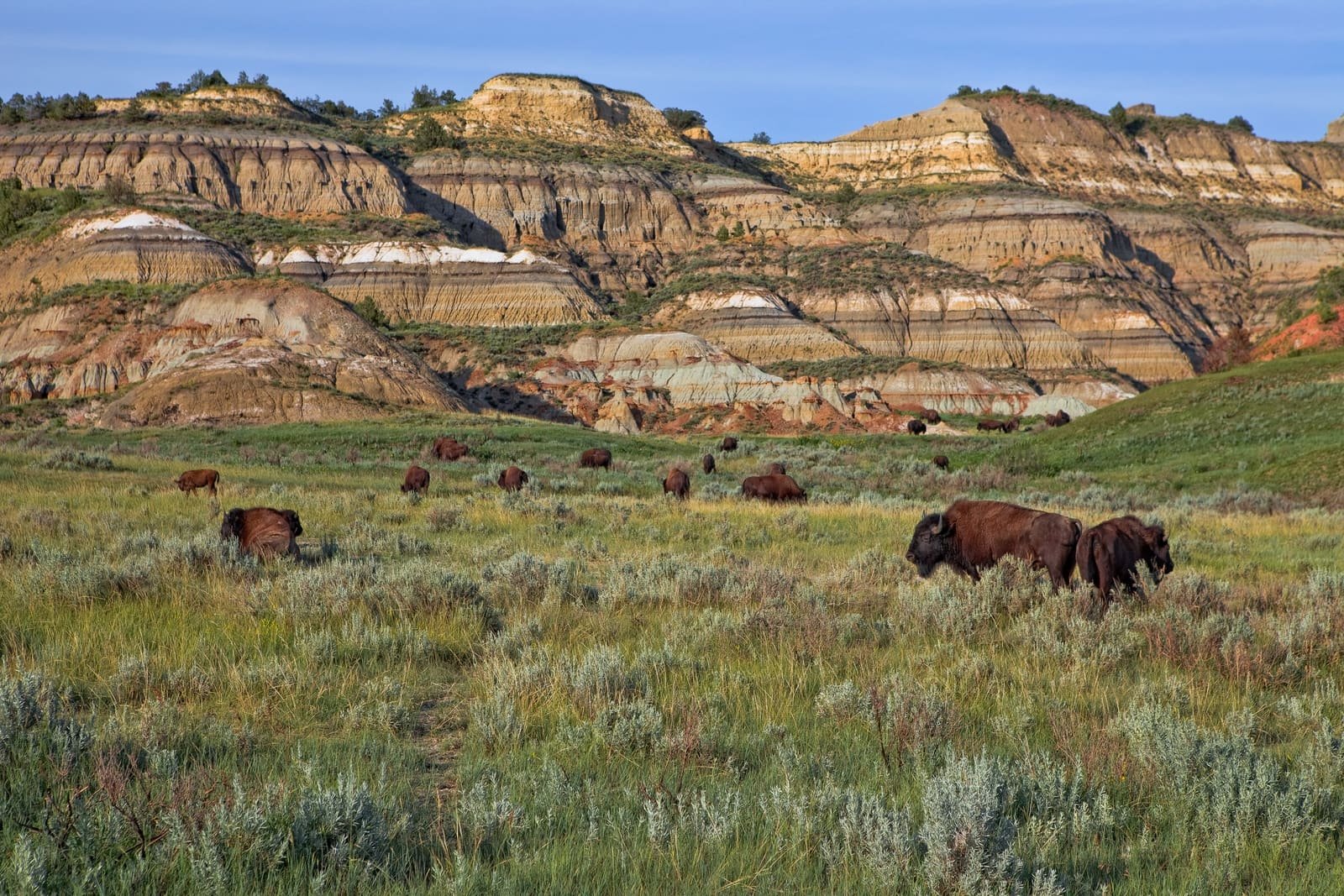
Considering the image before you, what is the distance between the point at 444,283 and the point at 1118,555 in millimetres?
87044

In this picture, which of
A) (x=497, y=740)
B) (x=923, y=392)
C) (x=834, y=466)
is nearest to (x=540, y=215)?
(x=923, y=392)

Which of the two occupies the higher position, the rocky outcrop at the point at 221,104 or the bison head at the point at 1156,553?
the rocky outcrop at the point at 221,104

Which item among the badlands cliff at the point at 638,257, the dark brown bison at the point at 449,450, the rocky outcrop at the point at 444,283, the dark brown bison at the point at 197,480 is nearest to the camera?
the dark brown bison at the point at 197,480

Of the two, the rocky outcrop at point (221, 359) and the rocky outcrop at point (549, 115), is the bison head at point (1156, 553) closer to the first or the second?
the rocky outcrop at point (221, 359)

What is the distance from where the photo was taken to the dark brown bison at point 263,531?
11297mm

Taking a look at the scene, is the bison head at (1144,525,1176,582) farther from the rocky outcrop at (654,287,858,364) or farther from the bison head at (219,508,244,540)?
the rocky outcrop at (654,287,858,364)

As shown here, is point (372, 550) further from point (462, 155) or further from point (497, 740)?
point (462, 155)

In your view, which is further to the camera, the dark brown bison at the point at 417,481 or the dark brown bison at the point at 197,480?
the dark brown bison at the point at 417,481

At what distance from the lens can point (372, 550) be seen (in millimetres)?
12648

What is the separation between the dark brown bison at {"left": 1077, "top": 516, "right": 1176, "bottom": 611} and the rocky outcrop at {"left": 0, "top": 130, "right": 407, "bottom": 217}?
10539cm

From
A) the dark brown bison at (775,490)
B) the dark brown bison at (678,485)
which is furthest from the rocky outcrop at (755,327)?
the dark brown bison at (775,490)

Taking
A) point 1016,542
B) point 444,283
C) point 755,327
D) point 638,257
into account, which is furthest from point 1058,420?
point 638,257

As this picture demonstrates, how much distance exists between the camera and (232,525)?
1175 centimetres

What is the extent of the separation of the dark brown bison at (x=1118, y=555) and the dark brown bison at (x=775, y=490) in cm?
1221
